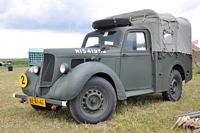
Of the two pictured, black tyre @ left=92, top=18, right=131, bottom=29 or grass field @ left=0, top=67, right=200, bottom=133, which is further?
black tyre @ left=92, top=18, right=131, bottom=29

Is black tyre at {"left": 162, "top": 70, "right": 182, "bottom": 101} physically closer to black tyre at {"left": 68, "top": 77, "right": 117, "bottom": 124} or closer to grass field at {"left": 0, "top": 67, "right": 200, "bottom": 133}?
grass field at {"left": 0, "top": 67, "right": 200, "bottom": 133}

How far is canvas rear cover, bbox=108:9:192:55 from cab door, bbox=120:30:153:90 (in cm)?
22

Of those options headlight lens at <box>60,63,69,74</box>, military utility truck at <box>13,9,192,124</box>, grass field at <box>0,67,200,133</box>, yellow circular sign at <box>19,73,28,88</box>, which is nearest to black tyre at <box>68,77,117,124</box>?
military utility truck at <box>13,9,192,124</box>

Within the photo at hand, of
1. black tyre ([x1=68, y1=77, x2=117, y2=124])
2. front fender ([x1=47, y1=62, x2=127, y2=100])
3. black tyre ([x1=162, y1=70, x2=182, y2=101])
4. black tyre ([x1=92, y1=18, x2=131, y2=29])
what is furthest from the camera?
black tyre ([x1=162, y1=70, x2=182, y2=101])

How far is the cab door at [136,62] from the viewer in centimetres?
557

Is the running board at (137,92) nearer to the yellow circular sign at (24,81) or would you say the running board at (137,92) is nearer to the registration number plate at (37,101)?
the registration number plate at (37,101)

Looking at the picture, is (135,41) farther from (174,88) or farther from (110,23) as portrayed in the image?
(174,88)

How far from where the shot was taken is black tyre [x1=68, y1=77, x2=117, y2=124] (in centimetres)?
442

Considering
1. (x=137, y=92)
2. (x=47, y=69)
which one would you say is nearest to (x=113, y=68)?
(x=137, y=92)

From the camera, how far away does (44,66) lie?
16.1ft

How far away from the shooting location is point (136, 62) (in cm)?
575

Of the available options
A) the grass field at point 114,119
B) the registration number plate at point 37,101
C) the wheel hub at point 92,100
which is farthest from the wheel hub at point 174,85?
the registration number plate at point 37,101

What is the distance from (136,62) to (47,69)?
2019mm

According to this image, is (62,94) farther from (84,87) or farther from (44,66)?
(44,66)
